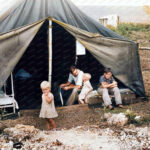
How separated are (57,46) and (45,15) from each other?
6.18ft

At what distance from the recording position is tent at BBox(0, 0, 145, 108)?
18.6 ft

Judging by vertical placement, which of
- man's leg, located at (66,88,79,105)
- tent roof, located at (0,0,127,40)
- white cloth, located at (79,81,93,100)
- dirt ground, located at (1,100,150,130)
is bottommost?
dirt ground, located at (1,100,150,130)

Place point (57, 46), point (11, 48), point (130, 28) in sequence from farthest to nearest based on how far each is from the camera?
point (130, 28), point (57, 46), point (11, 48)

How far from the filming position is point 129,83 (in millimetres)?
6996

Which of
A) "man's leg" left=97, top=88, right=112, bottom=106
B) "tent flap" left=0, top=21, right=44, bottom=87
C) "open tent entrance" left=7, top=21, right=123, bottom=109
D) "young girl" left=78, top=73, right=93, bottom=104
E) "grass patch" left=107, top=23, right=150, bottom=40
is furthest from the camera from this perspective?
"grass patch" left=107, top=23, right=150, bottom=40

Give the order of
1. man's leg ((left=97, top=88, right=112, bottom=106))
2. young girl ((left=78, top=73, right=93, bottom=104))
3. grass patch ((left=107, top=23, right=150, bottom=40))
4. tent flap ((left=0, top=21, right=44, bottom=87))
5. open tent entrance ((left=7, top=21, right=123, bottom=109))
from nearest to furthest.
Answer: tent flap ((left=0, top=21, right=44, bottom=87)) < man's leg ((left=97, top=88, right=112, bottom=106)) < young girl ((left=78, top=73, right=93, bottom=104)) < open tent entrance ((left=7, top=21, right=123, bottom=109)) < grass patch ((left=107, top=23, right=150, bottom=40))

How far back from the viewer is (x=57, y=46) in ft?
26.9

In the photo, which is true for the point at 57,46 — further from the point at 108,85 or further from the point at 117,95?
the point at 117,95

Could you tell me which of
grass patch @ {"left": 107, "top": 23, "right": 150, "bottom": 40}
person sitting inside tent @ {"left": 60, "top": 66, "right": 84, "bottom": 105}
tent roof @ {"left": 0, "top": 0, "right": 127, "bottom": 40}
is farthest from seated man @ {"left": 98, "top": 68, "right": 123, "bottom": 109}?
grass patch @ {"left": 107, "top": 23, "right": 150, "bottom": 40}

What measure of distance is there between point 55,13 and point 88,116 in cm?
254

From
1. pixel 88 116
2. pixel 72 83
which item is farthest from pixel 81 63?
pixel 88 116

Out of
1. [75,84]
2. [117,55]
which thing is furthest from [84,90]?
[117,55]

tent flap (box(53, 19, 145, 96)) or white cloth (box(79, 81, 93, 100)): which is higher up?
tent flap (box(53, 19, 145, 96))

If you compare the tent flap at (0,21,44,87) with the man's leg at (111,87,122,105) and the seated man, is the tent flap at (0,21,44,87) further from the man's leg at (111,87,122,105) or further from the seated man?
the man's leg at (111,87,122,105)
